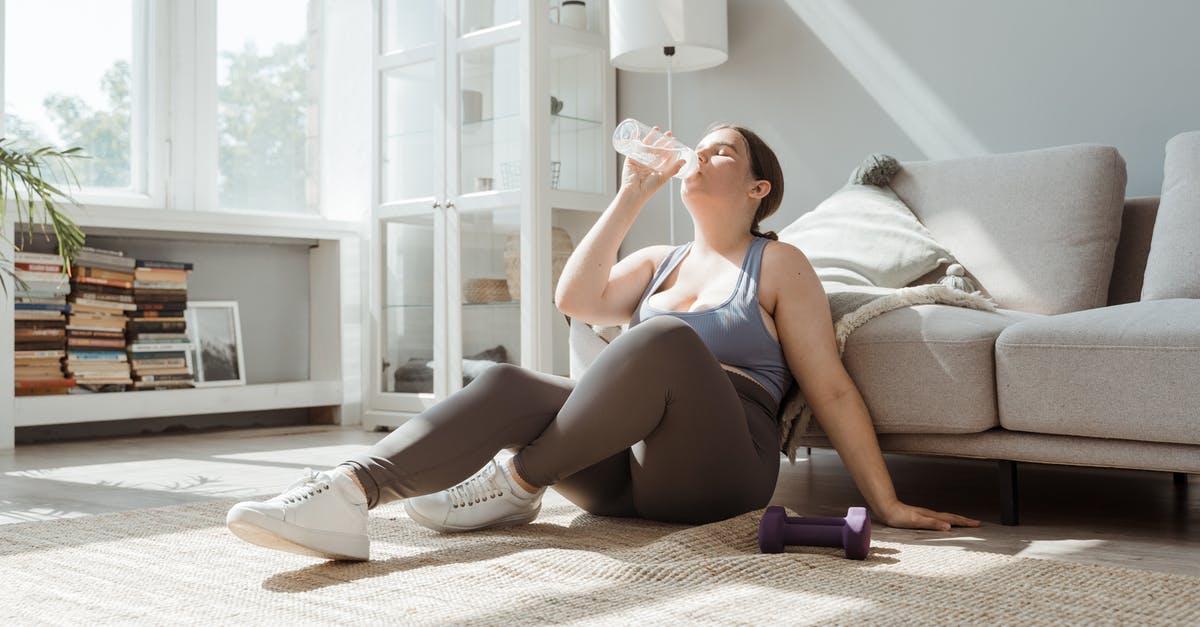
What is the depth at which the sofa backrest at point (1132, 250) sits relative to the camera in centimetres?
260

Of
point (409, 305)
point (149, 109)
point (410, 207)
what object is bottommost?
point (409, 305)

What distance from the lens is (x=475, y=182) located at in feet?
12.6

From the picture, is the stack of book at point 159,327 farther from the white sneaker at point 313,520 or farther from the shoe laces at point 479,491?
the white sneaker at point 313,520

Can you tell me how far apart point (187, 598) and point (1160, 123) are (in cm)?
254

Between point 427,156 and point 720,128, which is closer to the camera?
point 720,128

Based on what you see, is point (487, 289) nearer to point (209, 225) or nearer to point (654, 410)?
point (209, 225)

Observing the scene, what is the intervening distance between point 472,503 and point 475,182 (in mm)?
2165

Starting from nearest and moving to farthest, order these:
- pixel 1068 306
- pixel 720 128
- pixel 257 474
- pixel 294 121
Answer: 1. pixel 720 128
2. pixel 1068 306
3. pixel 257 474
4. pixel 294 121

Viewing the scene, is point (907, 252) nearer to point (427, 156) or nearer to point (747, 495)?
point (747, 495)

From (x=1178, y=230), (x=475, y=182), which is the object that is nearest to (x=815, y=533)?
(x=1178, y=230)

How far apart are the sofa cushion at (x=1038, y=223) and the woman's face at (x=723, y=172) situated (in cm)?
82

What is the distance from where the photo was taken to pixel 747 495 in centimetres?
181

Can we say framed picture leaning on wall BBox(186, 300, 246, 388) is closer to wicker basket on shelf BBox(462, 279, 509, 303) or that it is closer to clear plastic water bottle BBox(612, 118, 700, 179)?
wicker basket on shelf BBox(462, 279, 509, 303)

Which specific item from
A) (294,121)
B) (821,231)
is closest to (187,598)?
(821,231)
